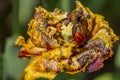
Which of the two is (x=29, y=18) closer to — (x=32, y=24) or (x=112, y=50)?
(x=32, y=24)

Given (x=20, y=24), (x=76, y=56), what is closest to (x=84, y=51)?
(x=76, y=56)

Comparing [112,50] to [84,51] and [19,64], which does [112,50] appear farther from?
[19,64]

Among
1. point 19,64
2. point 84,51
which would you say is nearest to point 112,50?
point 84,51
